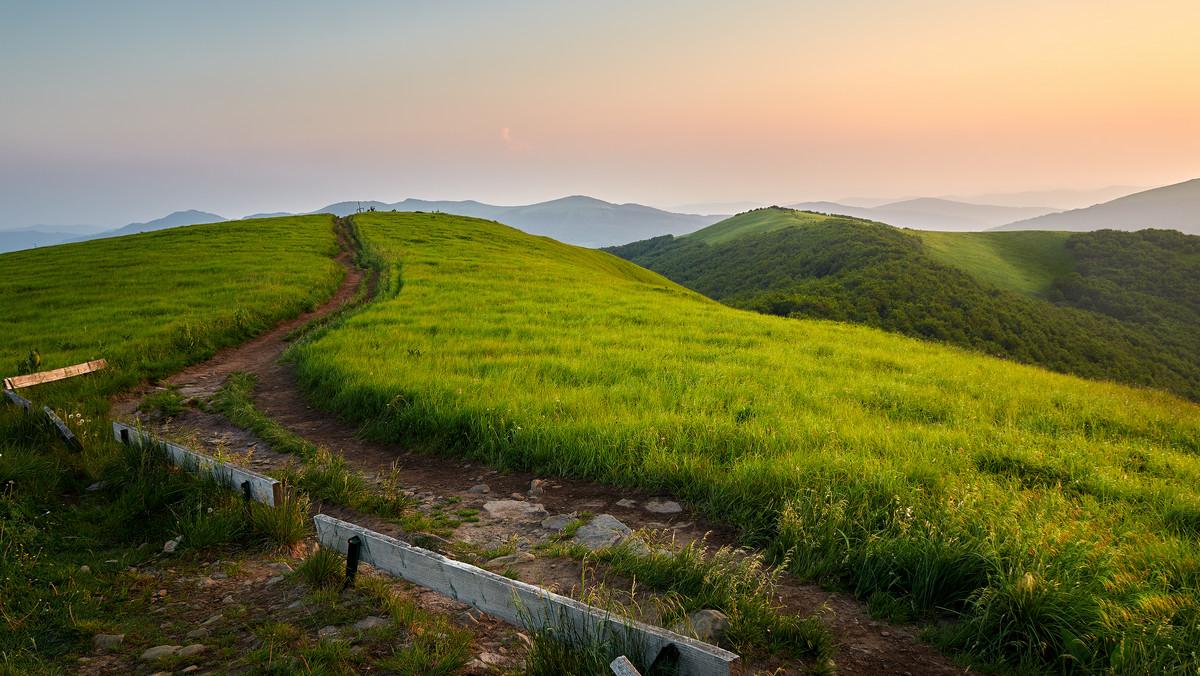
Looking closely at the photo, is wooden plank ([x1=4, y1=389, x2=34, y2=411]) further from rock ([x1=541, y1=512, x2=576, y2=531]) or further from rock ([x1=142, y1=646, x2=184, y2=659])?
rock ([x1=541, y1=512, x2=576, y2=531])

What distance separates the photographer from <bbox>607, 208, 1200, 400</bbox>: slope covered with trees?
61969mm

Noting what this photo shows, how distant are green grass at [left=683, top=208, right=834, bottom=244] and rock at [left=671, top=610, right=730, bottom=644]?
133m

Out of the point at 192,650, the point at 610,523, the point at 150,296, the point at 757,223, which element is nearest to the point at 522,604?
the point at 610,523

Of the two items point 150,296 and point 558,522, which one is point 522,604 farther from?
point 150,296

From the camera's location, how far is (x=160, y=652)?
3.69m

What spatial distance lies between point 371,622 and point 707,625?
8.57ft

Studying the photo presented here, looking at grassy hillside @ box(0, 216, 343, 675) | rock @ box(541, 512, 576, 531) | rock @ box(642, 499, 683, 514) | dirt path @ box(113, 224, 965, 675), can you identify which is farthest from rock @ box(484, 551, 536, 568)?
grassy hillside @ box(0, 216, 343, 675)

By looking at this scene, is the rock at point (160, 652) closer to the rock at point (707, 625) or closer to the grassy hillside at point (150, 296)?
the rock at point (707, 625)

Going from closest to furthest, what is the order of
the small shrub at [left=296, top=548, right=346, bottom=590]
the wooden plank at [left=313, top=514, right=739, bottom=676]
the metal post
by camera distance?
the wooden plank at [left=313, top=514, right=739, bottom=676]
the metal post
the small shrub at [left=296, top=548, right=346, bottom=590]

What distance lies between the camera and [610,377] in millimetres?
10680

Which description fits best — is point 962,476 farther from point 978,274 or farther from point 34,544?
point 978,274

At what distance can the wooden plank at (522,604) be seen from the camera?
9.14ft

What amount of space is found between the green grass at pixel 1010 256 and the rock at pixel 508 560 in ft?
345

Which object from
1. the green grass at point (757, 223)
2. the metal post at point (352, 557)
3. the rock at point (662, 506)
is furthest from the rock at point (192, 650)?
the green grass at point (757, 223)
